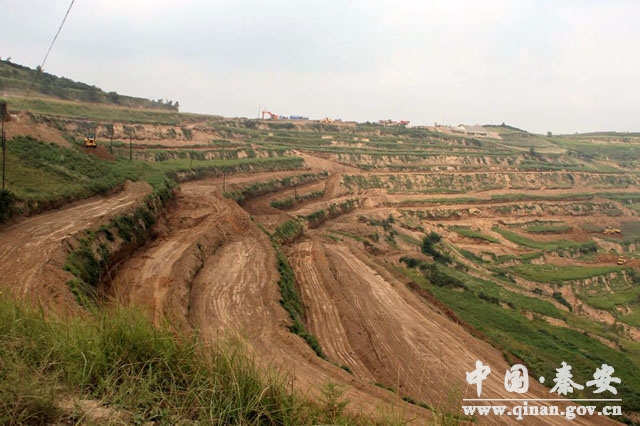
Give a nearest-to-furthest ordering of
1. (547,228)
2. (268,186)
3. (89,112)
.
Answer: (268,186) → (547,228) → (89,112)

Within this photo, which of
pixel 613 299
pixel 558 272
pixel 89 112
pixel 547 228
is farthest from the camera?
pixel 89 112

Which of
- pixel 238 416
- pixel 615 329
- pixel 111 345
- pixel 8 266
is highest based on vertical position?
pixel 111 345

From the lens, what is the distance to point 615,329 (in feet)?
99.0

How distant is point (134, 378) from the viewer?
185 inches

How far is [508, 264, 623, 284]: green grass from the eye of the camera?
38.9 metres

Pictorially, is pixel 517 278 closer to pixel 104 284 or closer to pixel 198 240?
pixel 198 240

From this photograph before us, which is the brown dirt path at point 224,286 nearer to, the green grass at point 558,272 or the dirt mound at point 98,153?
the dirt mound at point 98,153

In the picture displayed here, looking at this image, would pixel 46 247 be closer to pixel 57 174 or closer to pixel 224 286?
pixel 224 286

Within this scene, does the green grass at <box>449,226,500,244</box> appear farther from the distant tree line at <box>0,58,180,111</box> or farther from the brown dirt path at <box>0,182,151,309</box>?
the distant tree line at <box>0,58,180,111</box>

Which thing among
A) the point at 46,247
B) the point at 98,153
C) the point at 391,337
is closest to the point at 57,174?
the point at 98,153

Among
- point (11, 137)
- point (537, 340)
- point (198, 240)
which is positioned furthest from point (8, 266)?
point (537, 340)

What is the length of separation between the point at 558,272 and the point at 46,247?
39957 millimetres

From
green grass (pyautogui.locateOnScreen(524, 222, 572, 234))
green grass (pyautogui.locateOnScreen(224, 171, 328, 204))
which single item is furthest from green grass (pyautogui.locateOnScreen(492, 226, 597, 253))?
green grass (pyautogui.locateOnScreen(224, 171, 328, 204))

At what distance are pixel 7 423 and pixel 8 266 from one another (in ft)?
39.4
